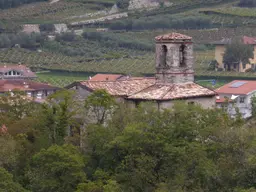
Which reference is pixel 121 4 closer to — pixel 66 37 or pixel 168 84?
pixel 66 37

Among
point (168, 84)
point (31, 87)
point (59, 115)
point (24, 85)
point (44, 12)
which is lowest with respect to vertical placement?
point (31, 87)

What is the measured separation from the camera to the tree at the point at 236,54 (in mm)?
114312

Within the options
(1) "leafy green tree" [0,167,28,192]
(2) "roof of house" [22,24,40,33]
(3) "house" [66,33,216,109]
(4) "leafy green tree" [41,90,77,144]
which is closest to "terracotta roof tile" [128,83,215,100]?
(3) "house" [66,33,216,109]

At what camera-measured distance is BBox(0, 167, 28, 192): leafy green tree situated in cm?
5041

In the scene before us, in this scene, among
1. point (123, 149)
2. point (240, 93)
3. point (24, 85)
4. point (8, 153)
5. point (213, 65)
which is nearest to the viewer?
Answer: point (123, 149)

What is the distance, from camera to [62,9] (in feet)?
471

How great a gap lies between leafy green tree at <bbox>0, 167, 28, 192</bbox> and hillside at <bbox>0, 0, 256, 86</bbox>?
50.1 meters

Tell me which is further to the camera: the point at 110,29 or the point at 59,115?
the point at 110,29

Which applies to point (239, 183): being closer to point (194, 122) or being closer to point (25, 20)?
point (194, 122)

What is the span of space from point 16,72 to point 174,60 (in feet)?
166

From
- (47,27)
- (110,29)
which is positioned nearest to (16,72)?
(47,27)

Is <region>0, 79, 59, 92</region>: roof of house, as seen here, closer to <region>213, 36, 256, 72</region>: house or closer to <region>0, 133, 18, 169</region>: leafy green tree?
<region>213, 36, 256, 72</region>: house

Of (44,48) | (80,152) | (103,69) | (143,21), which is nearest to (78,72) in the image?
(103,69)

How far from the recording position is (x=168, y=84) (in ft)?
177
